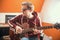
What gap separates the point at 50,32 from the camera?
374 cm

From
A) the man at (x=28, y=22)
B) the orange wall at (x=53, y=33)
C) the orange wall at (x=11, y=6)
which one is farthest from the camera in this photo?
the orange wall at (x=11, y=6)

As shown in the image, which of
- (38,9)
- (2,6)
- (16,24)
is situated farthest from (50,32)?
(2,6)

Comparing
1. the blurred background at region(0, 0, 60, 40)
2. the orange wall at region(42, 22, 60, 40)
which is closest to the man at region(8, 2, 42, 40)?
the orange wall at region(42, 22, 60, 40)

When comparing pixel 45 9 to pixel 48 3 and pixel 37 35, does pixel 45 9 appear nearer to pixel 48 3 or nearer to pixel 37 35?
pixel 48 3

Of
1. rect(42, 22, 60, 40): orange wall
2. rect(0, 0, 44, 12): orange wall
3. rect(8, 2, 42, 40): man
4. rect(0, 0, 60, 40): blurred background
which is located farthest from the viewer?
rect(0, 0, 44, 12): orange wall

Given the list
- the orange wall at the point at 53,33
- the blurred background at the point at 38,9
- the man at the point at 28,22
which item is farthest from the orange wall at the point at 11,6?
the man at the point at 28,22

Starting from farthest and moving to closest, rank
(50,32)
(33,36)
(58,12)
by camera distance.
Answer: (50,32), (58,12), (33,36)

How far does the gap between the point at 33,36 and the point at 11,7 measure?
5.02 feet

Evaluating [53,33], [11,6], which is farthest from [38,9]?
[53,33]

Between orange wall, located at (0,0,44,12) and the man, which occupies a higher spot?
orange wall, located at (0,0,44,12)

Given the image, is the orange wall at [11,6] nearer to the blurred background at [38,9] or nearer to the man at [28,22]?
the blurred background at [38,9]

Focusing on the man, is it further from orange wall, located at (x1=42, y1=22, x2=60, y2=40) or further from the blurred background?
the blurred background

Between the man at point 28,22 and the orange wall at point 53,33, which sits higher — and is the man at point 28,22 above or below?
above

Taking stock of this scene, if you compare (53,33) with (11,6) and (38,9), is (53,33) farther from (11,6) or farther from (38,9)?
(11,6)
